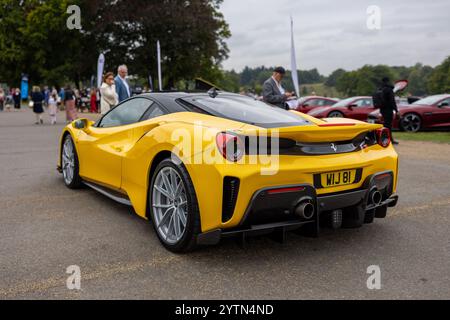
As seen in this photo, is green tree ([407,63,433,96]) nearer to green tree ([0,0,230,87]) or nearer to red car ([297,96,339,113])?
green tree ([0,0,230,87])

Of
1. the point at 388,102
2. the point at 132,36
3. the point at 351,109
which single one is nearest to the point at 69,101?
the point at 351,109

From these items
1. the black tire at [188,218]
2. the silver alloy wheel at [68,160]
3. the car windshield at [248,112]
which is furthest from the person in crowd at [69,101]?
the black tire at [188,218]

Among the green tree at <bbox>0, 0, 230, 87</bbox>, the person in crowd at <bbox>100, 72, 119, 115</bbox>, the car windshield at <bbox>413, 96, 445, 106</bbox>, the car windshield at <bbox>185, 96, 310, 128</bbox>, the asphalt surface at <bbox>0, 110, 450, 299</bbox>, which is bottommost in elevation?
the asphalt surface at <bbox>0, 110, 450, 299</bbox>

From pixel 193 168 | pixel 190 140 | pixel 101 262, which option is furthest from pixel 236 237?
pixel 101 262

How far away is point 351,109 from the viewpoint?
17.2m

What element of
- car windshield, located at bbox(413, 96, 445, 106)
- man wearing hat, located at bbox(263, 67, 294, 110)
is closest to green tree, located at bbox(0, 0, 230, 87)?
car windshield, located at bbox(413, 96, 445, 106)

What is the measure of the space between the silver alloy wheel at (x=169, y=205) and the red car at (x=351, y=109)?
14095 mm

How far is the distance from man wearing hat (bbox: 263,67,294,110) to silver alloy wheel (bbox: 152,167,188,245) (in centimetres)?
507

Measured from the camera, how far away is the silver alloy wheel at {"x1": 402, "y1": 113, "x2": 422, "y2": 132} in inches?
586

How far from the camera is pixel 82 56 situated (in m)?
37.2

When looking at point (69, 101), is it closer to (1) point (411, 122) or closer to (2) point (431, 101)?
(1) point (411, 122)

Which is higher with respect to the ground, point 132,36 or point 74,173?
point 132,36

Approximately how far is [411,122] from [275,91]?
8.14 meters
